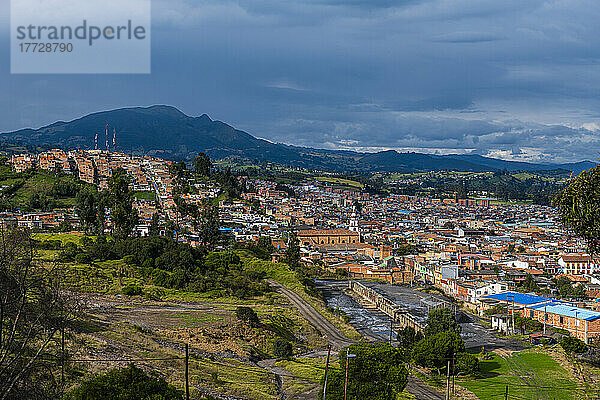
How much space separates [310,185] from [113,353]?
472 feet

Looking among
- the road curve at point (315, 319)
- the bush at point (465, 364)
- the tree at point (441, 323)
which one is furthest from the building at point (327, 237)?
the bush at point (465, 364)

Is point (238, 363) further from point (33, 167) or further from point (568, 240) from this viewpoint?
point (568, 240)

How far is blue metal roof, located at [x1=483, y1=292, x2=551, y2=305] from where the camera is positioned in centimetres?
4638

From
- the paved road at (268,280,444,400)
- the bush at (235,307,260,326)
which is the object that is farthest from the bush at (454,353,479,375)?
the bush at (235,307,260,326)

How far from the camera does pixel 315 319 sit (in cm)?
3834

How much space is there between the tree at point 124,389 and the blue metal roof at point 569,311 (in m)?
34.6

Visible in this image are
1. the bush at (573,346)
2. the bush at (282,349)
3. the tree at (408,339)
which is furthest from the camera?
the bush at (573,346)

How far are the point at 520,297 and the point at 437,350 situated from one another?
24.0m

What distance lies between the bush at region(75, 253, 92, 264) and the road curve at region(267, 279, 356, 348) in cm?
1465

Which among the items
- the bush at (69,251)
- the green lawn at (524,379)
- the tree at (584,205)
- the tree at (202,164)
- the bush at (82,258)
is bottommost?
the green lawn at (524,379)

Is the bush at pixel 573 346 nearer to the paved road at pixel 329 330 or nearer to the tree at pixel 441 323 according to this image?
the tree at pixel 441 323

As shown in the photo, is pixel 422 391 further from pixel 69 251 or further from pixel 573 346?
pixel 69 251

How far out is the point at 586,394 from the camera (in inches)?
973

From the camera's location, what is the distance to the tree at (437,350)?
2752cm
